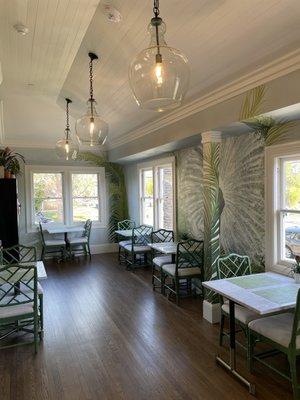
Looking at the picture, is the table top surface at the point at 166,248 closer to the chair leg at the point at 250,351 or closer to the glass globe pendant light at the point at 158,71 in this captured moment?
the chair leg at the point at 250,351

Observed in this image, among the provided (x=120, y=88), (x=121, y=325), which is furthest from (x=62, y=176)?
(x=121, y=325)

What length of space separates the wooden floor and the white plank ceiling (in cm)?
262

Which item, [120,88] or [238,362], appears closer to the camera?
[238,362]

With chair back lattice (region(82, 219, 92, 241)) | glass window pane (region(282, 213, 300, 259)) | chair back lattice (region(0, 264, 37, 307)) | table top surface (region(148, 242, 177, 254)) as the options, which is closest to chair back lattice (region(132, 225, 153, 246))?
table top surface (region(148, 242, 177, 254))

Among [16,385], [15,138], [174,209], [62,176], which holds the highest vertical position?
[15,138]

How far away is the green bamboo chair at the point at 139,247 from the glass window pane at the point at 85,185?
1949 millimetres

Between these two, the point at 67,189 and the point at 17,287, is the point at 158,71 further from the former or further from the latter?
the point at 67,189

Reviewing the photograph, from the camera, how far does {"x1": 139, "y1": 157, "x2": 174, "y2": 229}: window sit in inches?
220

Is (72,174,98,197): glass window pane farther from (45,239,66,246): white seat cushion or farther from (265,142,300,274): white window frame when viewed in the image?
(265,142,300,274): white window frame

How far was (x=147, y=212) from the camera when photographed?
6.71m

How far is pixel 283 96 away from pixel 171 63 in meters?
1.18

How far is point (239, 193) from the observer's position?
3811mm

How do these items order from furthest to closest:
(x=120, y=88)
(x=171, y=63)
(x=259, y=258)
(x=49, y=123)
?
1. (x=49, y=123)
2. (x=120, y=88)
3. (x=259, y=258)
4. (x=171, y=63)

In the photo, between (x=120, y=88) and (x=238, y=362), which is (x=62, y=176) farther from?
(x=238, y=362)
